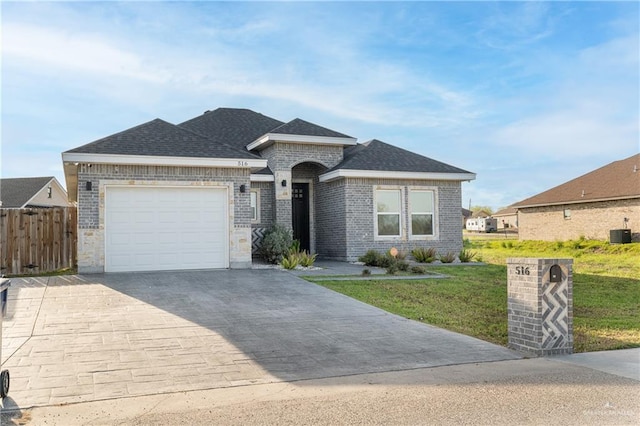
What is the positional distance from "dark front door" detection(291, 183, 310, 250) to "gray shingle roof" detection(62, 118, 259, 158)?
5.65 meters

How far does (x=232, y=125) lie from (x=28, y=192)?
2064 centimetres

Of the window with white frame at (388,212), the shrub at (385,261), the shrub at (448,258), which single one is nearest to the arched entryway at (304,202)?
the window with white frame at (388,212)

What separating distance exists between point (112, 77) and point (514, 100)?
12.9 metres

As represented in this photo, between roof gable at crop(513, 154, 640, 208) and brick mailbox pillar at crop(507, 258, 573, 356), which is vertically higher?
roof gable at crop(513, 154, 640, 208)

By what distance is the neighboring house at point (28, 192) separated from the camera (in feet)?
116

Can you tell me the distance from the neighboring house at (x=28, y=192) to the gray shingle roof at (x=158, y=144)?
73.2 ft

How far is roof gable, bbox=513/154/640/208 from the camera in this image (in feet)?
99.7

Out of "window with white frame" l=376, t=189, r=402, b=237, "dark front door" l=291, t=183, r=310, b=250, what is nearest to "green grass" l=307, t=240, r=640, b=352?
"window with white frame" l=376, t=189, r=402, b=237

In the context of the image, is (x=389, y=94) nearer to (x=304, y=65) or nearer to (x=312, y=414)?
Answer: (x=304, y=65)

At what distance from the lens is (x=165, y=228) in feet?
50.6

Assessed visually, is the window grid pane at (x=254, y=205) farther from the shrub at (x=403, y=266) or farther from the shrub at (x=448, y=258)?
the shrub at (x=448, y=258)

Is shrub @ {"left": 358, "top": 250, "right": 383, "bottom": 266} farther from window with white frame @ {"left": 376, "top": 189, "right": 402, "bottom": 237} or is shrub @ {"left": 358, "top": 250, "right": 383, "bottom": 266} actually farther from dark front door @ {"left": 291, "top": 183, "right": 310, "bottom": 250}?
dark front door @ {"left": 291, "top": 183, "right": 310, "bottom": 250}

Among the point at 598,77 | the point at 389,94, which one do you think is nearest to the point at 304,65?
the point at 389,94

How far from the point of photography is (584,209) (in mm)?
32938
